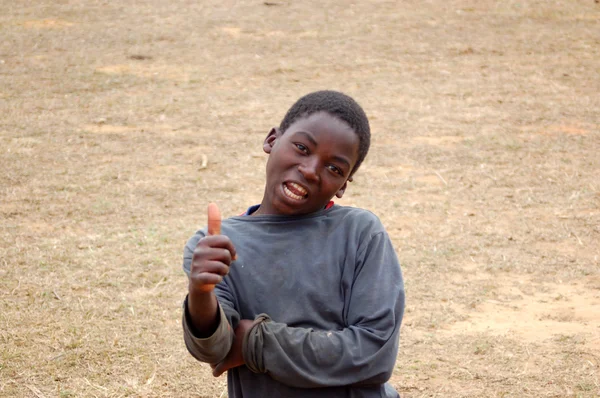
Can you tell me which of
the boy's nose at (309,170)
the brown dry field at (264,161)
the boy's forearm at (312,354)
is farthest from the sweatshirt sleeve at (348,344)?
the brown dry field at (264,161)

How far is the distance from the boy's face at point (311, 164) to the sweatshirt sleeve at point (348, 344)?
0.19 metres

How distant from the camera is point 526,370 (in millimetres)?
3508

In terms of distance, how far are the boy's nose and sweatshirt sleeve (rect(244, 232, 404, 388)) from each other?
0.70ft

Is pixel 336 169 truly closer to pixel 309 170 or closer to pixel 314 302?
pixel 309 170

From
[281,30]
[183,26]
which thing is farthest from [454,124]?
[183,26]

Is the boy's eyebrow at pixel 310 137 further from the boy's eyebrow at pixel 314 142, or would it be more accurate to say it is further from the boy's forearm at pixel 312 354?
the boy's forearm at pixel 312 354

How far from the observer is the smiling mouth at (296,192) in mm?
1913

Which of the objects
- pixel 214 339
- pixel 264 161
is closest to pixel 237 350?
pixel 214 339

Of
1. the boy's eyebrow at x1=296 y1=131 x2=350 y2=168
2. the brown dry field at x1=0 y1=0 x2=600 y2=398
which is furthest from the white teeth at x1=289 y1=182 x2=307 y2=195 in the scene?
the brown dry field at x1=0 y1=0 x2=600 y2=398

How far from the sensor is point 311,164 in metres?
1.90

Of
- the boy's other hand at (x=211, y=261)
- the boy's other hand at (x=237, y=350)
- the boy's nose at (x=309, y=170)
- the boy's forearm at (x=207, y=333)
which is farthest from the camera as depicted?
the boy's nose at (x=309, y=170)

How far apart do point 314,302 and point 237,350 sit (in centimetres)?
21

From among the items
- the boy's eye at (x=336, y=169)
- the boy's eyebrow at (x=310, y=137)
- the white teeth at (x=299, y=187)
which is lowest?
the white teeth at (x=299, y=187)

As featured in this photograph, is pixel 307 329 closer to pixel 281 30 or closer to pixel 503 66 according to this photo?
pixel 503 66
